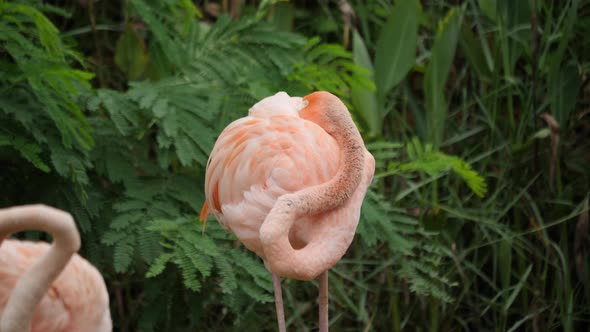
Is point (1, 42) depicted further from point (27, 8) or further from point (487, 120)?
point (487, 120)

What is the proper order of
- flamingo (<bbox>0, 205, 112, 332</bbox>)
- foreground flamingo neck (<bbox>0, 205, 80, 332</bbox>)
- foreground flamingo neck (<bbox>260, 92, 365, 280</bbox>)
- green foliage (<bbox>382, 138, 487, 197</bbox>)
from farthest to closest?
green foliage (<bbox>382, 138, 487, 197</bbox>)
foreground flamingo neck (<bbox>260, 92, 365, 280</bbox>)
flamingo (<bbox>0, 205, 112, 332</bbox>)
foreground flamingo neck (<bbox>0, 205, 80, 332</bbox>)

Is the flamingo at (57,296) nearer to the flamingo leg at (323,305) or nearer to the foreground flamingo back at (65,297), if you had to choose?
the foreground flamingo back at (65,297)

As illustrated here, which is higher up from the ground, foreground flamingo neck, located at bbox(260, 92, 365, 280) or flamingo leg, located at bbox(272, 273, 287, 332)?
foreground flamingo neck, located at bbox(260, 92, 365, 280)

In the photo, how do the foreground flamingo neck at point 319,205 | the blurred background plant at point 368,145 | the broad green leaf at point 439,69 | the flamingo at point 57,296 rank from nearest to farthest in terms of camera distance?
the flamingo at point 57,296 < the foreground flamingo neck at point 319,205 < the blurred background plant at point 368,145 < the broad green leaf at point 439,69

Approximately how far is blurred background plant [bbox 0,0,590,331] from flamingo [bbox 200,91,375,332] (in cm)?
56

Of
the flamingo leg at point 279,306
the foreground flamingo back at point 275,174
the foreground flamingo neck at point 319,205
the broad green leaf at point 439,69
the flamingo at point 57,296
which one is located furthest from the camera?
the broad green leaf at point 439,69

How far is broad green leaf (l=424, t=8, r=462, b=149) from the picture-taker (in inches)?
151

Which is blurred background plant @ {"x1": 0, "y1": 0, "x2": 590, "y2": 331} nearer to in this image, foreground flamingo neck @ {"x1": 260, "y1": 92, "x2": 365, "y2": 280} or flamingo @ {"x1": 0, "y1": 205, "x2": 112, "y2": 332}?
flamingo @ {"x1": 0, "y1": 205, "x2": 112, "y2": 332}

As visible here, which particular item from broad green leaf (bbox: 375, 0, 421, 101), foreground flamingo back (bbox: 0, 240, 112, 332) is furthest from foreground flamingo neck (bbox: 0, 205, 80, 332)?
broad green leaf (bbox: 375, 0, 421, 101)

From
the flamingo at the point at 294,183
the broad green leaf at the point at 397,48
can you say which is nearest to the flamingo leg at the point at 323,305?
the flamingo at the point at 294,183

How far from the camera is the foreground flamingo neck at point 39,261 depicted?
6.15 feet

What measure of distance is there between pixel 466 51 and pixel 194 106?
60.5 inches

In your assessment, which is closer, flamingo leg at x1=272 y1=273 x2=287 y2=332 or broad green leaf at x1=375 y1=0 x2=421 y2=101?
flamingo leg at x1=272 y1=273 x2=287 y2=332

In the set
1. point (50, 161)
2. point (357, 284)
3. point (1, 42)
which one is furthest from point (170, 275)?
point (1, 42)
